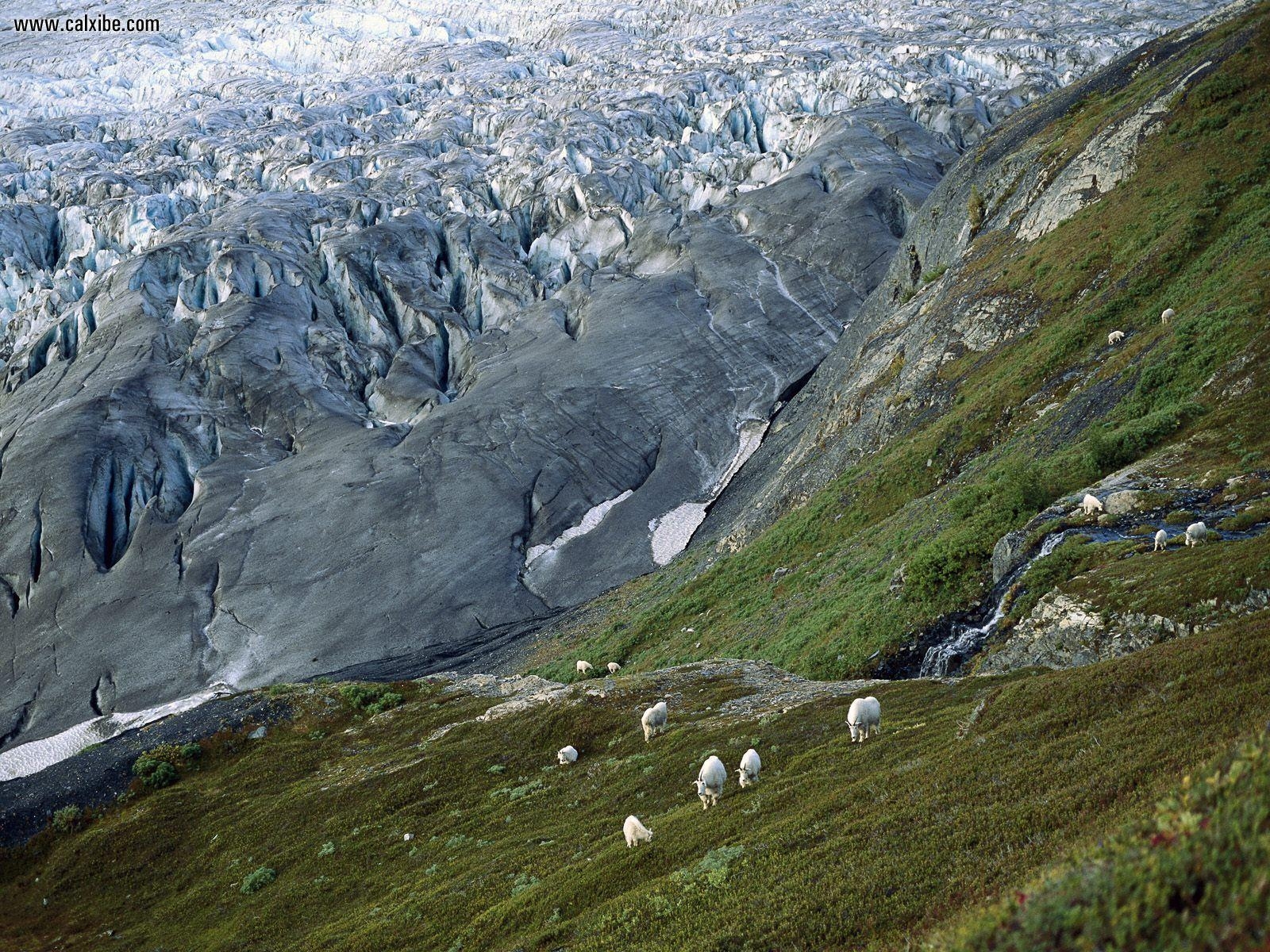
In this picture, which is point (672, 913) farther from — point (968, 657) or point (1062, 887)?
point (968, 657)

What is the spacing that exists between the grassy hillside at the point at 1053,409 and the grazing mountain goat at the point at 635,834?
15.4 metres

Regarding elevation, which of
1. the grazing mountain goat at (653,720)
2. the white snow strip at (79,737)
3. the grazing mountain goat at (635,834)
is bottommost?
the white snow strip at (79,737)

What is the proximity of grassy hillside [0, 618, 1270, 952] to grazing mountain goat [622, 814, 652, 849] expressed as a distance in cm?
35

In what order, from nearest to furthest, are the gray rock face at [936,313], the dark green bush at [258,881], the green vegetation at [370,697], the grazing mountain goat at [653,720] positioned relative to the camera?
the dark green bush at [258,881], the grazing mountain goat at [653,720], the green vegetation at [370,697], the gray rock face at [936,313]

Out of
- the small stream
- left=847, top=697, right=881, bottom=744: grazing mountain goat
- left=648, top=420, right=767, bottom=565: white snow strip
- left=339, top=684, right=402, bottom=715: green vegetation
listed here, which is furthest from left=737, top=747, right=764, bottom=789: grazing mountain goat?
left=648, top=420, right=767, bottom=565: white snow strip

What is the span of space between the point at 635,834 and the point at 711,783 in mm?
2425

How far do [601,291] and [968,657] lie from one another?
406ft

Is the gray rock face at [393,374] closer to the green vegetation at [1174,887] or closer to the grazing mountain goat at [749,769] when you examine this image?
the grazing mountain goat at [749,769]

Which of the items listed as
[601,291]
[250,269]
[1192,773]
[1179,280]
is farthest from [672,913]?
[250,269]

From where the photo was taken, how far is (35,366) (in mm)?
137625

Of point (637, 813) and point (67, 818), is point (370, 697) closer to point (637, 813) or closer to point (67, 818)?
point (67, 818)

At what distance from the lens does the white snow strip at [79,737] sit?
81.8m

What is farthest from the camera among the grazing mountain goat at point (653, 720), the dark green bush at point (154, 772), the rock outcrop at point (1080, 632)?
the dark green bush at point (154, 772)

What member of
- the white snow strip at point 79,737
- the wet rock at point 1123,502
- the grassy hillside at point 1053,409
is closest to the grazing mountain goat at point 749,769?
the grassy hillside at point 1053,409
